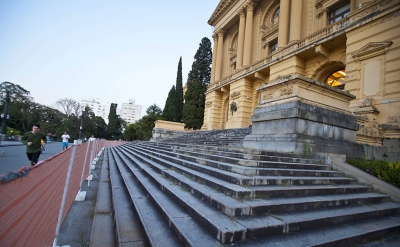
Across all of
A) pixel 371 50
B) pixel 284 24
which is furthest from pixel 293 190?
pixel 284 24

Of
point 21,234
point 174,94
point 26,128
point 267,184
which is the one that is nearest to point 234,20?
point 174,94

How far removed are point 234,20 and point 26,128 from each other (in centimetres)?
4825

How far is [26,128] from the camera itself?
139 feet

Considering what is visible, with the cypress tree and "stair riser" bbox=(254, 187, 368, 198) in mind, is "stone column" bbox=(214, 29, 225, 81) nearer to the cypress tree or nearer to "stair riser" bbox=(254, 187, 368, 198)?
the cypress tree

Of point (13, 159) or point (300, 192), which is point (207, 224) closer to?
point (300, 192)

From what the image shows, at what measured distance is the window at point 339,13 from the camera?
491 inches

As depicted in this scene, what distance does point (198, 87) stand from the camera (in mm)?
27203

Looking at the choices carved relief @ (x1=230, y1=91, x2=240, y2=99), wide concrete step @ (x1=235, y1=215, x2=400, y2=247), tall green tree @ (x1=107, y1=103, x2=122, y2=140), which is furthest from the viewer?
tall green tree @ (x1=107, y1=103, x2=122, y2=140)

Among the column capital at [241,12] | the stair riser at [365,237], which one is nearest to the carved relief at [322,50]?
the column capital at [241,12]

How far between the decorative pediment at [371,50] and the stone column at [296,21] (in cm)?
483

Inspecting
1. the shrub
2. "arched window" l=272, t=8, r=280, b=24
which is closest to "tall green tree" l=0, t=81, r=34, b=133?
"arched window" l=272, t=8, r=280, b=24

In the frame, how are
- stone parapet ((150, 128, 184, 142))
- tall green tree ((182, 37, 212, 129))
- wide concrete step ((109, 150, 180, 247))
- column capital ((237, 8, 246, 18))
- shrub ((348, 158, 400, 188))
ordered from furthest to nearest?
tall green tree ((182, 37, 212, 129))
stone parapet ((150, 128, 184, 142))
column capital ((237, 8, 246, 18))
shrub ((348, 158, 400, 188))
wide concrete step ((109, 150, 180, 247))

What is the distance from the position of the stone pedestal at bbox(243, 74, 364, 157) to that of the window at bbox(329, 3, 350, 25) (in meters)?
9.39

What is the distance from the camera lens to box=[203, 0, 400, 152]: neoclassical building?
7.61 meters
